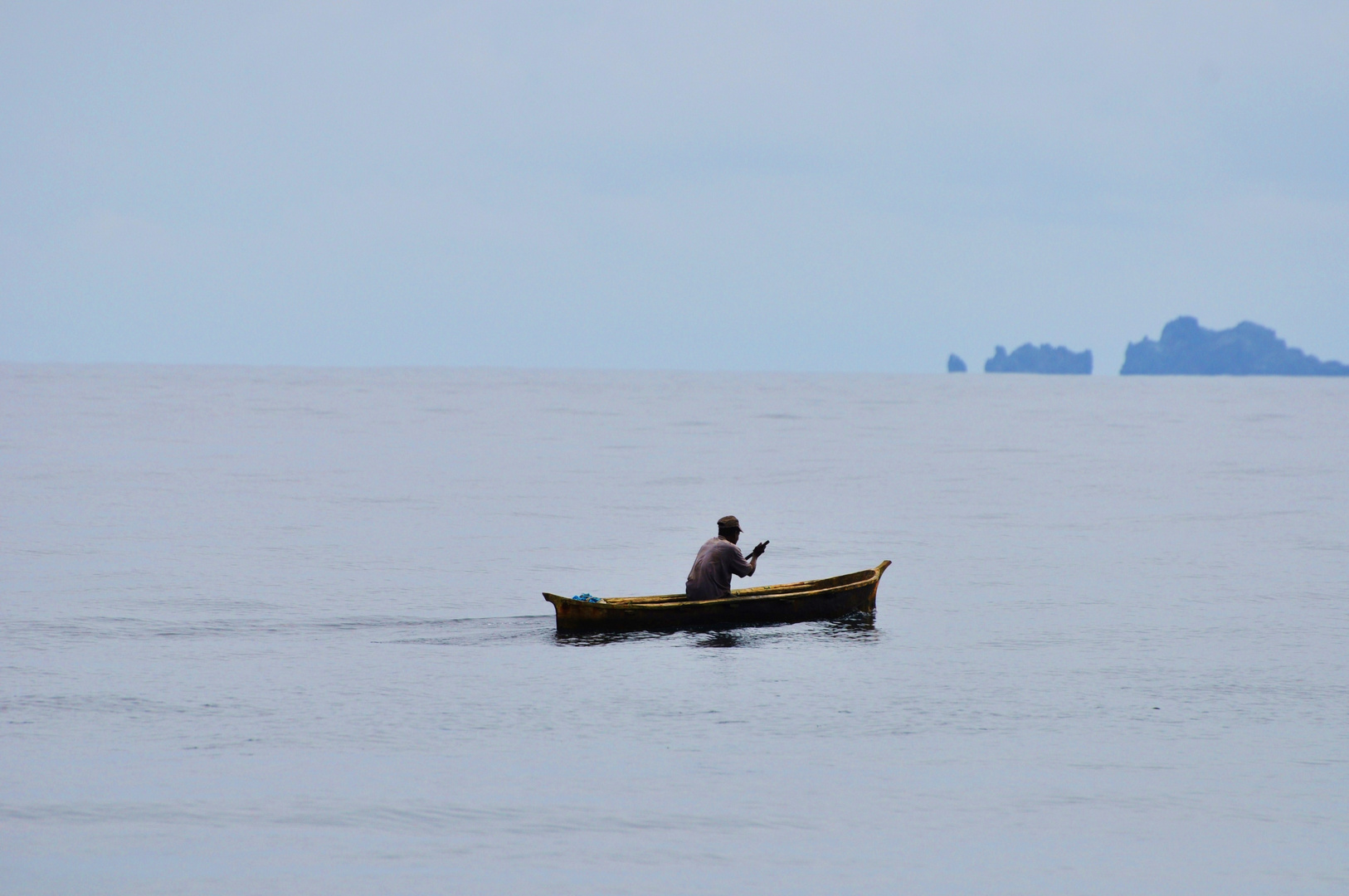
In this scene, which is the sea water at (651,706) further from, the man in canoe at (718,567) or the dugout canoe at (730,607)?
the man in canoe at (718,567)

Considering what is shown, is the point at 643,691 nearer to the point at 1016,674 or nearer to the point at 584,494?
the point at 1016,674

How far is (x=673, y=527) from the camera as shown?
39.0 m

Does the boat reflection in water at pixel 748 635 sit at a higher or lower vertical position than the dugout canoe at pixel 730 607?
lower

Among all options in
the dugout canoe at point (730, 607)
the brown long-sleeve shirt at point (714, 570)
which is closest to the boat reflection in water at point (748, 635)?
the dugout canoe at point (730, 607)

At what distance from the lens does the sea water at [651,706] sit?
1219 cm

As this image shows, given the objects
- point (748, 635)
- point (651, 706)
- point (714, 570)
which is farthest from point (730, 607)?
point (651, 706)

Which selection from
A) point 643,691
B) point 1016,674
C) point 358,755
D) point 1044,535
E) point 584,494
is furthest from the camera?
point 584,494

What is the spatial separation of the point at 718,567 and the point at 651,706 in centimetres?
521

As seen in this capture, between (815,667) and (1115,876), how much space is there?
8.23 meters

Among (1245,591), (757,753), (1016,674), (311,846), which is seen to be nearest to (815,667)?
(1016,674)

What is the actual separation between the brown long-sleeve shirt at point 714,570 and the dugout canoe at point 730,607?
25 centimetres

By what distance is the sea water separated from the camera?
12188 mm

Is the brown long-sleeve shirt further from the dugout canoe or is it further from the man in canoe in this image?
the dugout canoe

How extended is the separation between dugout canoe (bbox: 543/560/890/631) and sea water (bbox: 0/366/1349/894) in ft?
1.18
